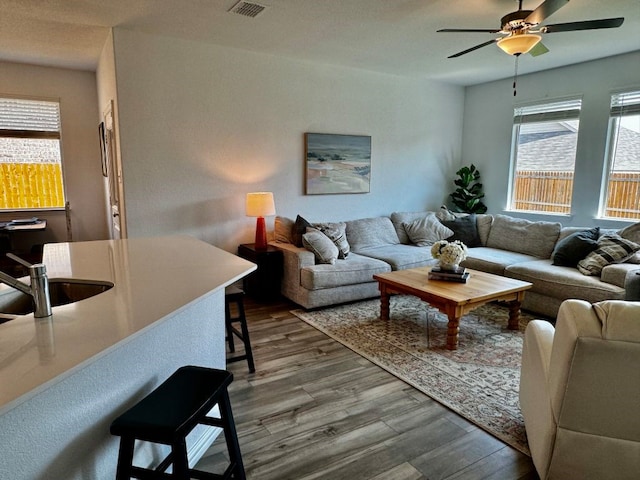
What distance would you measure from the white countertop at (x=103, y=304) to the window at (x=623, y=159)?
15.5 feet

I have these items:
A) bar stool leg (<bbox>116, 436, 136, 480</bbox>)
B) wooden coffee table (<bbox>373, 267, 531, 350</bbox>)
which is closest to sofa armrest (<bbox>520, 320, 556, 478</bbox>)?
wooden coffee table (<bbox>373, 267, 531, 350</bbox>)

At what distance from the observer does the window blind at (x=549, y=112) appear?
5.14m

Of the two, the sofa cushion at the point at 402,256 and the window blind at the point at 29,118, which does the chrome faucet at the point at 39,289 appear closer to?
the sofa cushion at the point at 402,256

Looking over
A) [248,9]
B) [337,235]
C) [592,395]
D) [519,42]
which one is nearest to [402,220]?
[337,235]

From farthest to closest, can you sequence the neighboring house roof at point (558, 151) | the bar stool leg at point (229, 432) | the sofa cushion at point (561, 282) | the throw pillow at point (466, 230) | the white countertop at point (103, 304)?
1. the throw pillow at point (466, 230)
2. the neighboring house roof at point (558, 151)
3. the sofa cushion at point (561, 282)
4. the bar stool leg at point (229, 432)
5. the white countertop at point (103, 304)

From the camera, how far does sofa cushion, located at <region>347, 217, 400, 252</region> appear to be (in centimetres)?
521

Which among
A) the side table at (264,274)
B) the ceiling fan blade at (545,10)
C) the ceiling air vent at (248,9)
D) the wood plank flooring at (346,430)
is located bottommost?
the wood plank flooring at (346,430)

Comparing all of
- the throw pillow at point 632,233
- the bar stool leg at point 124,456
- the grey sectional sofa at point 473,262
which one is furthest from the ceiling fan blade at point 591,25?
the bar stool leg at point 124,456

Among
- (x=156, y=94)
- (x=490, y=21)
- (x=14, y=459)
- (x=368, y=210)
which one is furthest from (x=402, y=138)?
(x=14, y=459)

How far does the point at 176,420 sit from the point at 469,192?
5.94m

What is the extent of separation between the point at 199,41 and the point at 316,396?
367 centimetres

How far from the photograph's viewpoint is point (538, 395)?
6.26 ft

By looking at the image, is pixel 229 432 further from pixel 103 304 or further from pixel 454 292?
pixel 454 292

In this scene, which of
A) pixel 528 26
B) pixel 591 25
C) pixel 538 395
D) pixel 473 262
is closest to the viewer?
pixel 538 395
